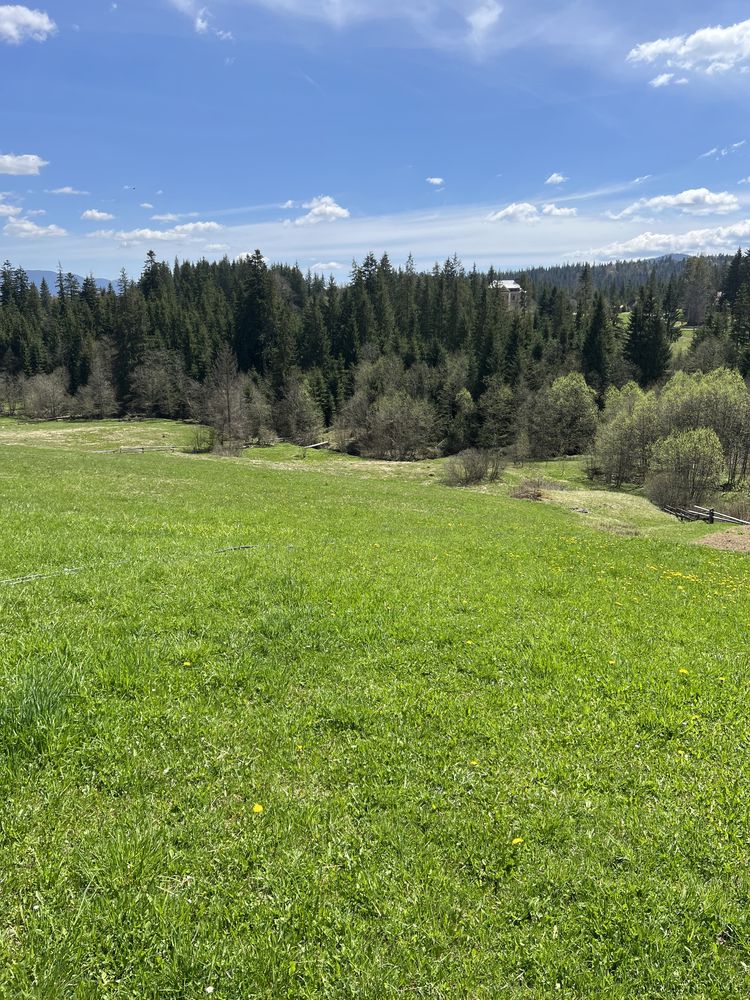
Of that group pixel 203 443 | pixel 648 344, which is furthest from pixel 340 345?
pixel 648 344

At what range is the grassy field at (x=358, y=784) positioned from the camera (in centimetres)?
411

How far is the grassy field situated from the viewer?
13.5 feet

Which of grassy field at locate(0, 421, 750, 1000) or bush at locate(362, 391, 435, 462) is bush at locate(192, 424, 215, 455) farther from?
grassy field at locate(0, 421, 750, 1000)

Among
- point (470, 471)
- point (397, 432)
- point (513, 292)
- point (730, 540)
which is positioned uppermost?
point (513, 292)

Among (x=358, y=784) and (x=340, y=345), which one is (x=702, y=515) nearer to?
(x=358, y=784)

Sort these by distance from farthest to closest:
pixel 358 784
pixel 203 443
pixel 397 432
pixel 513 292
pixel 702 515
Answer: pixel 513 292 → pixel 397 432 → pixel 203 443 → pixel 702 515 → pixel 358 784

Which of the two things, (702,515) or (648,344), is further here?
(648,344)

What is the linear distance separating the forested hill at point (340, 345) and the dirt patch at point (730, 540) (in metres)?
55.3

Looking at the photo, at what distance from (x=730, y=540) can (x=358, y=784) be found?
26.7 m

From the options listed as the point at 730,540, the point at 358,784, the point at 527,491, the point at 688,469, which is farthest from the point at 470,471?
→ the point at 358,784

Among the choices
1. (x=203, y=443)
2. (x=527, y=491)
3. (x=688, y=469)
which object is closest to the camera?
(x=527, y=491)

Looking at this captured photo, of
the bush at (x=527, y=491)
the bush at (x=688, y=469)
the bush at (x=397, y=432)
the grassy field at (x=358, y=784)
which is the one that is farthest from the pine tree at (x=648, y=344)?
the grassy field at (x=358, y=784)

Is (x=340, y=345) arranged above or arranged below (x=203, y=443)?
above

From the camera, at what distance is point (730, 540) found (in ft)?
84.8
